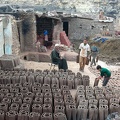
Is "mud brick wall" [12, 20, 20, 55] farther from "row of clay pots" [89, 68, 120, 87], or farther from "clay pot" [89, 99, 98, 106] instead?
"clay pot" [89, 99, 98, 106]

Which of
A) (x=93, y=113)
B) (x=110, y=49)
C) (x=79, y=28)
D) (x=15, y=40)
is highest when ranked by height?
(x=15, y=40)

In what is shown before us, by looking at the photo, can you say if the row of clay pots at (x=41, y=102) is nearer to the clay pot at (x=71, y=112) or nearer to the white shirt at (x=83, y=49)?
the clay pot at (x=71, y=112)

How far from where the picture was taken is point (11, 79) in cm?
862

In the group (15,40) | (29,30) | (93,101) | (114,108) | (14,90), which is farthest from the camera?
(29,30)

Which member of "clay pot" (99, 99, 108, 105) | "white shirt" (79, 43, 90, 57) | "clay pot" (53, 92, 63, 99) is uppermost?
"white shirt" (79, 43, 90, 57)

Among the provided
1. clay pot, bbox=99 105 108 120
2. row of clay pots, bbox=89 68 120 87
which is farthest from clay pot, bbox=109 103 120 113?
row of clay pots, bbox=89 68 120 87

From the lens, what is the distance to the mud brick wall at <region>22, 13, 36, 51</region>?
15086 millimetres

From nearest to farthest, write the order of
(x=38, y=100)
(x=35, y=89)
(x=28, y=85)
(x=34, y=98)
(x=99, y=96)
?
(x=38, y=100) < (x=34, y=98) < (x=99, y=96) < (x=35, y=89) < (x=28, y=85)

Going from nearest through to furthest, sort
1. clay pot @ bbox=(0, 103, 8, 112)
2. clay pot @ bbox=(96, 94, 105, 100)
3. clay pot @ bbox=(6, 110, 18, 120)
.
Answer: clay pot @ bbox=(6, 110, 18, 120) → clay pot @ bbox=(0, 103, 8, 112) → clay pot @ bbox=(96, 94, 105, 100)

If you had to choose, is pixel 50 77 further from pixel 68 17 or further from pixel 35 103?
pixel 68 17

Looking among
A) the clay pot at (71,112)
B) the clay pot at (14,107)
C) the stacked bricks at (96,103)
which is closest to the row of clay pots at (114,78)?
the stacked bricks at (96,103)

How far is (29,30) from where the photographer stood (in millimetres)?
15188

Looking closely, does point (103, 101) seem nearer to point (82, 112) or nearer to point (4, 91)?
point (82, 112)

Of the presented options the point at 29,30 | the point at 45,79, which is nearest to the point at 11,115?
the point at 45,79
